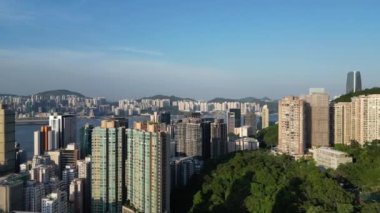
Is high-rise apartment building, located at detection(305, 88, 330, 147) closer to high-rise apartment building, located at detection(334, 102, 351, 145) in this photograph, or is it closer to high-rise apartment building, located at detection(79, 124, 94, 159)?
high-rise apartment building, located at detection(334, 102, 351, 145)

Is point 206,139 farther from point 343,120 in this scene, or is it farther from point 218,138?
point 343,120

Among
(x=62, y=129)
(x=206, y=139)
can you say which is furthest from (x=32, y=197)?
(x=206, y=139)

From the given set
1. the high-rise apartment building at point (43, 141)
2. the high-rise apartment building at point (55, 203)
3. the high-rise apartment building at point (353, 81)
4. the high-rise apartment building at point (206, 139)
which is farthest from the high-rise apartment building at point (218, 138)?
the high-rise apartment building at point (353, 81)

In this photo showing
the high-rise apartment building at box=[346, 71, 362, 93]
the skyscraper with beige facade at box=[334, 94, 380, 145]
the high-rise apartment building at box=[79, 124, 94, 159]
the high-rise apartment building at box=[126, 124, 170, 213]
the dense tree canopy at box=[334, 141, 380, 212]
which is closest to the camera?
the high-rise apartment building at box=[126, 124, 170, 213]

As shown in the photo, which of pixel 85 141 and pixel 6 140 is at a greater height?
pixel 6 140

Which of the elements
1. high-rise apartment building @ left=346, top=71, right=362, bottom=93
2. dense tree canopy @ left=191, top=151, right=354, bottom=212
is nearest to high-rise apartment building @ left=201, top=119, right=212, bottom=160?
dense tree canopy @ left=191, top=151, right=354, bottom=212

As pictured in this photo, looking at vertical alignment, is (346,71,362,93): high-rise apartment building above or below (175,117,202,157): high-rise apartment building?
above
